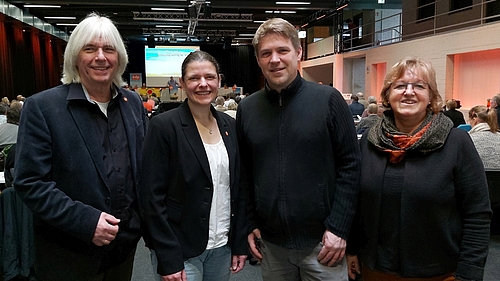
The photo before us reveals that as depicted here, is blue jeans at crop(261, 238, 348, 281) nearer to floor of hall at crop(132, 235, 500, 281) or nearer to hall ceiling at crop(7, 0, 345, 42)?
floor of hall at crop(132, 235, 500, 281)

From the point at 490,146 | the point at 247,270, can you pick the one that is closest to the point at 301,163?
the point at 247,270

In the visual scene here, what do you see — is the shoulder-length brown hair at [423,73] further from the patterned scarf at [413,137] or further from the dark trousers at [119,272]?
the dark trousers at [119,272]

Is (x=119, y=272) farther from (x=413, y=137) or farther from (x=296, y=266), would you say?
(x=413, y=137)

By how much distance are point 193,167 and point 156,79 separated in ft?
69.8

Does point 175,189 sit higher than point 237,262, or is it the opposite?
point 175,189

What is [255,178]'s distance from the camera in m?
1.71

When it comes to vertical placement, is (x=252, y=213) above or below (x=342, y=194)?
below

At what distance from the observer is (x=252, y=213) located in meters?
1.77

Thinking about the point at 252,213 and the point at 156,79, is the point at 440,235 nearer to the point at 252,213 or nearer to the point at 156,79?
the point at 252,213

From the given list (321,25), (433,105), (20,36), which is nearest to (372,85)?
(321,25)

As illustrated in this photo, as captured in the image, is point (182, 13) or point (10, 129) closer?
point (10, 129)

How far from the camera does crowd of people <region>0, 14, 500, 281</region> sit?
147cm

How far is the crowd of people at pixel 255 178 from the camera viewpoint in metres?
1.47

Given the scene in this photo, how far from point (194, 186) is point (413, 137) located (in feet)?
2.74
